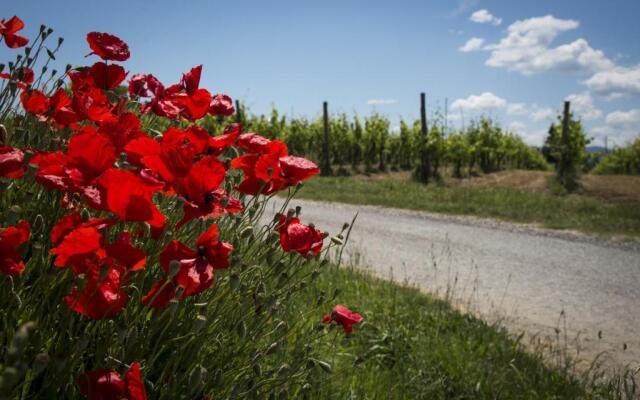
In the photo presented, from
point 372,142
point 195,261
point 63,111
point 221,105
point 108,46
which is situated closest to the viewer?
point 195,261

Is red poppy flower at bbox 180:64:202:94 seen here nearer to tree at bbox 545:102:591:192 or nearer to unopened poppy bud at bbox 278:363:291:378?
unopened poppy bud at bbox 278:363:291:378

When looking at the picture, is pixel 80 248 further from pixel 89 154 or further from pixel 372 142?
pixel 372 142

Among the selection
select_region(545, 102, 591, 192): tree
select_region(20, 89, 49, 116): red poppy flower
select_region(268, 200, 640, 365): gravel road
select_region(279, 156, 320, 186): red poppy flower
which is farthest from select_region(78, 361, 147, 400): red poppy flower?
select_region(545, 102, 591, 192): tree

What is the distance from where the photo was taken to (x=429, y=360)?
316cm

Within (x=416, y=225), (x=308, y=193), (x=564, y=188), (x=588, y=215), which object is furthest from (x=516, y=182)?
(x=416, y=225)

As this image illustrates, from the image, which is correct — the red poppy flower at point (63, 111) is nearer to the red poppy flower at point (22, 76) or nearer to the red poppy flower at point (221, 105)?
the red poppy flower at point (22, 76)

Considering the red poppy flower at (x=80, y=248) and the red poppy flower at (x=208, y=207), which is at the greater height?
the red poppy flower at (x=208, y=207)

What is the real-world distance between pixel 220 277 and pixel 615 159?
34.7 metres

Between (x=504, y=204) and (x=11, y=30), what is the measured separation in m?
11.3

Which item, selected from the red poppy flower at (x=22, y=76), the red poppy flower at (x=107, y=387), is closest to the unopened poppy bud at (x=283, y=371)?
the red poppy flower at (x=107, y=387)

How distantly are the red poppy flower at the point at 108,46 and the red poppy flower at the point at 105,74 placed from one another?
0.15 ft

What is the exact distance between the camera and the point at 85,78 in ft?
6.47

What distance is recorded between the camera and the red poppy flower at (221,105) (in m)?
1.98

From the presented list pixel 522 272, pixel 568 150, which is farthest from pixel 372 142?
pixel 522 272
